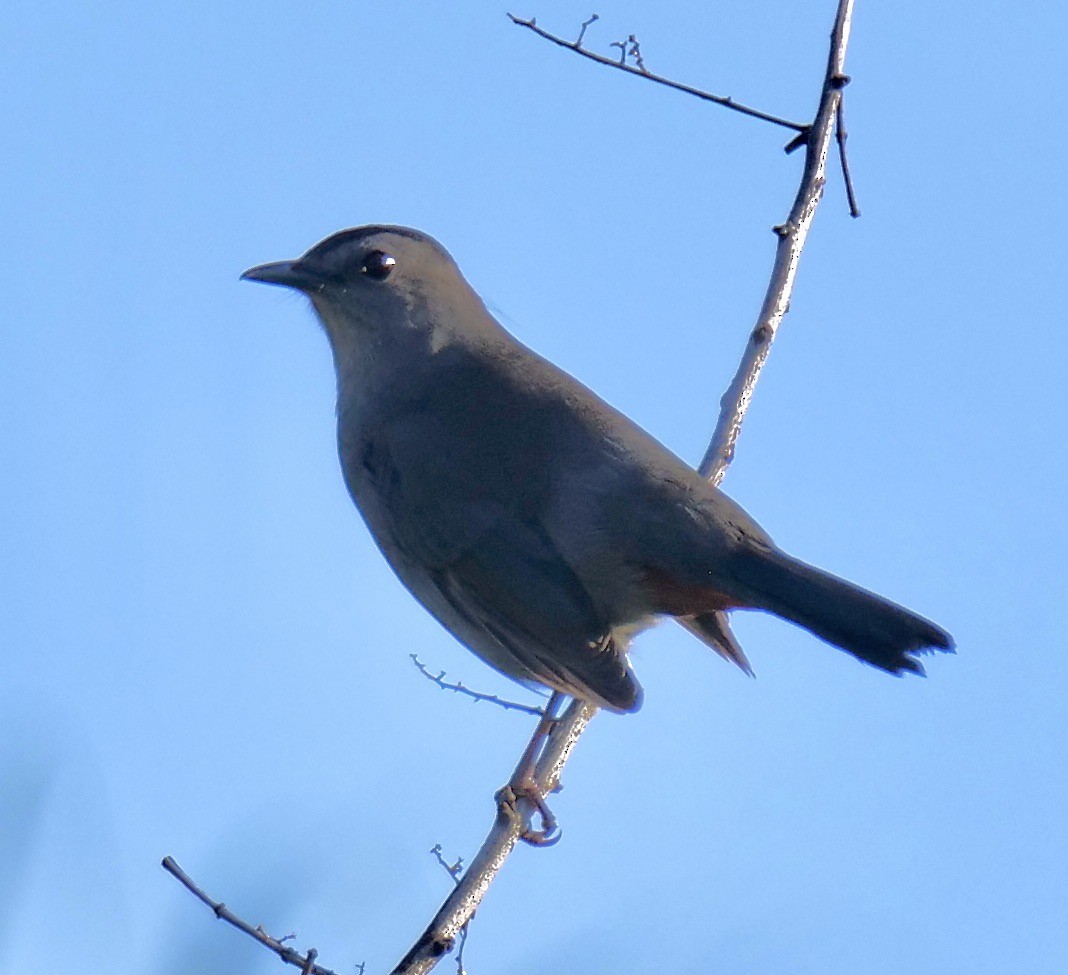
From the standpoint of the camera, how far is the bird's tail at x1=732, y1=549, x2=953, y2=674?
3463 millimetres

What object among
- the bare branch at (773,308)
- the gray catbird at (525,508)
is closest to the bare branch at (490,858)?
the gray catbird at (525,508)

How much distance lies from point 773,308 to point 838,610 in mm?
1288

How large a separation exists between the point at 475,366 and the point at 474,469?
0.48 metres

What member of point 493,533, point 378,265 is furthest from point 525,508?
point 378,265

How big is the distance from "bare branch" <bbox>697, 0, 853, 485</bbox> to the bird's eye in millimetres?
1125

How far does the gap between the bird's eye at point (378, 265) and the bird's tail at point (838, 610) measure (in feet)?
5.16

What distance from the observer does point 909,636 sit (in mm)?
3459

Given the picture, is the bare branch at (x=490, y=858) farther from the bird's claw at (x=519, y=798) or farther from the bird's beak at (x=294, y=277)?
the bird's beak at (x=294, y=277)

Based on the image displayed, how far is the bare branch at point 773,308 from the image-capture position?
4508 mm

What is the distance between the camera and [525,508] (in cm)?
412

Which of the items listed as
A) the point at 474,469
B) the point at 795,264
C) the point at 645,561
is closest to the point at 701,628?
the point at 645,561

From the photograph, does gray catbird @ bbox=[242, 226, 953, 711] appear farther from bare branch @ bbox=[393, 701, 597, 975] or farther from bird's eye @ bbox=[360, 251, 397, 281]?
bare branch @ bbox=[393, 701, 597, 975]

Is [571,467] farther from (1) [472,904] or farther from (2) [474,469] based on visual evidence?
(1) [472,904]

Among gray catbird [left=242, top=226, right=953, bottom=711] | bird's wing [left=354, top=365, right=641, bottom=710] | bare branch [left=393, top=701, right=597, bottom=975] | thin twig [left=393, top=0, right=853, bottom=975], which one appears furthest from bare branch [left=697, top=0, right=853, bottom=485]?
bare branch [left=393, top=701, right=597, bottom=975]
